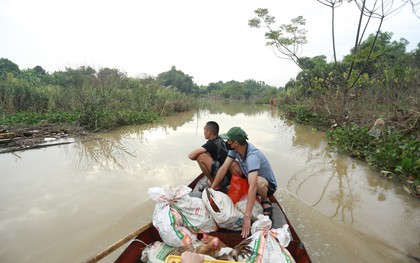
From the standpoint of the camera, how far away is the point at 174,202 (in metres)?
2.21

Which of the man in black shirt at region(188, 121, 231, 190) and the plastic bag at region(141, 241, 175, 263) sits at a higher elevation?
the man in black shirt at region(188, 121, 231, 190)

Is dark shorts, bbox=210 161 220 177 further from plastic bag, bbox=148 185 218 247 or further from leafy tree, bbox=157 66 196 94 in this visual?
leafy tree, bbox=157 66 196 94

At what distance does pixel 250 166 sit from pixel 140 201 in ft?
7.08

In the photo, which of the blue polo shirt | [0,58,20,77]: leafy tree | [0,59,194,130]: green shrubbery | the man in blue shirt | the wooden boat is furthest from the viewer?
[0,58,20,77]: leafy tree

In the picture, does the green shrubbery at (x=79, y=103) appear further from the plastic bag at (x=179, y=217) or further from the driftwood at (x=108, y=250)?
the driftwood at (x=108, y=250)

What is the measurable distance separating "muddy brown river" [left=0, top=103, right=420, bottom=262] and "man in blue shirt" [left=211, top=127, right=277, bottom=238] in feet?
2.62

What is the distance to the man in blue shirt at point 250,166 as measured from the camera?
2.29 m

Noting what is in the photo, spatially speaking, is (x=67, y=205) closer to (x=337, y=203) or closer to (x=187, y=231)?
(x=187, y=231)

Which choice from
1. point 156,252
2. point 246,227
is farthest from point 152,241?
point 246,227

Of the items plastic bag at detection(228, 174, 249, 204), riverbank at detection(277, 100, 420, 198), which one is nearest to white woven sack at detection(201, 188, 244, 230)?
plastic bag at detection(228, 174, 249, 204)

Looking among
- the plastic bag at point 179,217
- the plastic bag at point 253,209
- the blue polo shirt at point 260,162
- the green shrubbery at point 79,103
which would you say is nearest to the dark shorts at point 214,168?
the blue polo shirt at point 260,162

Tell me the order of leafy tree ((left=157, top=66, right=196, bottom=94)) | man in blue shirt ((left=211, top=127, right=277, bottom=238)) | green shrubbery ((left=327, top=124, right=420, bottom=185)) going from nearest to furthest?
1. man in blue shirt ((left=211, top=127, right=277, bottom=238))
2. green shrubbery ((left=327, top=124, right=420, bottom=185))
3. leafy tree ((left=157, top=66, right=196, bottom=94))

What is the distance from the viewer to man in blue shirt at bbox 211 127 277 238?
2.29 meters

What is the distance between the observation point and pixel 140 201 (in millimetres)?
3721
